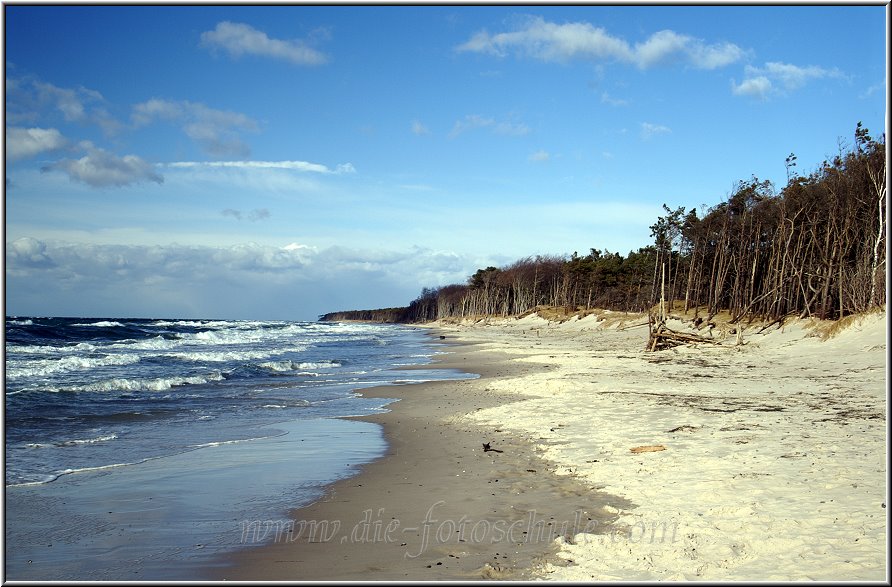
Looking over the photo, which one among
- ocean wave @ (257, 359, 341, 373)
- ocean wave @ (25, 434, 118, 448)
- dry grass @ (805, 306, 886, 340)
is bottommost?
ocean wave @ (257, 359, 341, 373)

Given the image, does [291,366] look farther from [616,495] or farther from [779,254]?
[779,254]

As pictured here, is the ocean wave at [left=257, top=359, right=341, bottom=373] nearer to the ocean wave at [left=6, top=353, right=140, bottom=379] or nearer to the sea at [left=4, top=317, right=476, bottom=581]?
the sea at [left=4, top=317, right=476, bottom=581]

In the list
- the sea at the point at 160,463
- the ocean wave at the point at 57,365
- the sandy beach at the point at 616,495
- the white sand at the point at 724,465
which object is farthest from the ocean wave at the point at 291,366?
the sandy beach at the point at 616,495

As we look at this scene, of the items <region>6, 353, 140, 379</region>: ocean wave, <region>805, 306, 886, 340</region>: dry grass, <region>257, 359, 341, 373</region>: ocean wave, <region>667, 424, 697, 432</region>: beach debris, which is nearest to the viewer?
<region>667, 424, 697, 432</region>: beach debris

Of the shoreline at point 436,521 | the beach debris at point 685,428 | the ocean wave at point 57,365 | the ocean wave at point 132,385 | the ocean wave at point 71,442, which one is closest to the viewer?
the shoreline at point 436,521

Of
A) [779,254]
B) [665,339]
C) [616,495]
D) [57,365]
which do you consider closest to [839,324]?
[665,339]

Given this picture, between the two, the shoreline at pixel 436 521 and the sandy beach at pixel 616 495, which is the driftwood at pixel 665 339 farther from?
the shoreline at pixel 436 521

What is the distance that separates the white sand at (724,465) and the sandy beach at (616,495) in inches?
0.9

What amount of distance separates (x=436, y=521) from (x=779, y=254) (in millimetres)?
42661

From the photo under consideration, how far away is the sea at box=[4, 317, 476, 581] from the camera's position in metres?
6.37

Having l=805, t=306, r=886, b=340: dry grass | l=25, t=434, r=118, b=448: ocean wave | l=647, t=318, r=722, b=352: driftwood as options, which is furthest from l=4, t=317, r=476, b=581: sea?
l=805, t=306, r=886, b=340: dry grass

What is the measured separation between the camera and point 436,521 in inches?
272

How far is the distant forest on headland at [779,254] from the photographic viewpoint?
112 ft

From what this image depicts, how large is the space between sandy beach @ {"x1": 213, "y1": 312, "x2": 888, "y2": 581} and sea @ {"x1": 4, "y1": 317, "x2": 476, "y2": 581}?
754 mm
